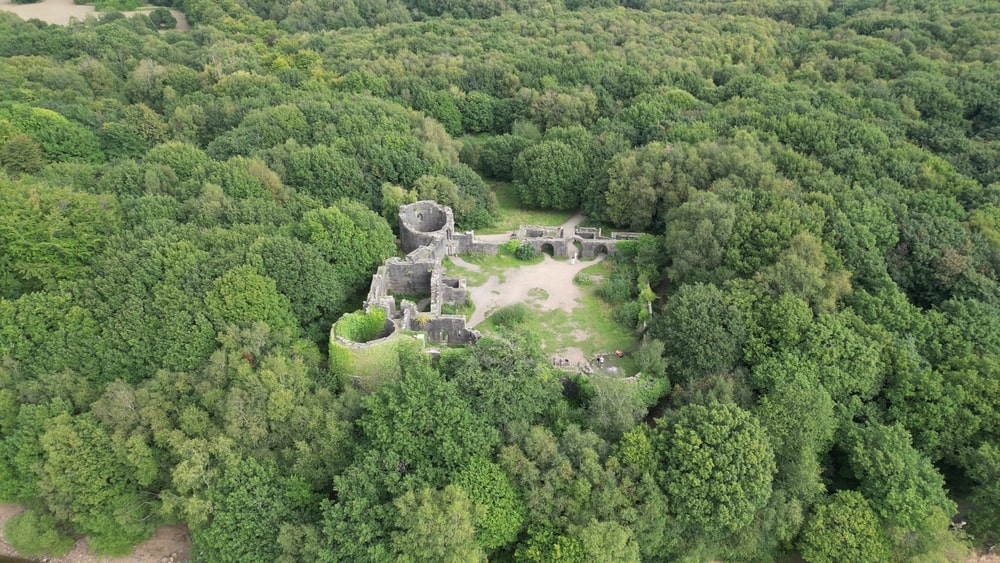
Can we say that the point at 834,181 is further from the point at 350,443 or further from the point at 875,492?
the point at 350,443

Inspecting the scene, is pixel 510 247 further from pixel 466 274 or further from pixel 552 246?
pixel 466 274

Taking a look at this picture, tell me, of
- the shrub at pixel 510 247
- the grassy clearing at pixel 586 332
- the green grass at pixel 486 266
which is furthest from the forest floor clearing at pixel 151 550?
the shrub at pixel 510 247

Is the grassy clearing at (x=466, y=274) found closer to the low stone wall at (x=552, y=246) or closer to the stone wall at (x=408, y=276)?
the stone wall at (x=408, y=276)

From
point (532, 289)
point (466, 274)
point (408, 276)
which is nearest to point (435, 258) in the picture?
point (466, 274)

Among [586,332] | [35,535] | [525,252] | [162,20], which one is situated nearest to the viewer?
[35,535]

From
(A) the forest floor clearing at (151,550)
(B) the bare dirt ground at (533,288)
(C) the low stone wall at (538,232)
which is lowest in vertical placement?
(A) the forest floor clearing at (151,550)

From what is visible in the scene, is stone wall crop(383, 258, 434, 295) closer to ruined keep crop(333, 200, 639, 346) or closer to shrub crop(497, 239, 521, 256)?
ruined keep crop(333, 200, 639, 346)
